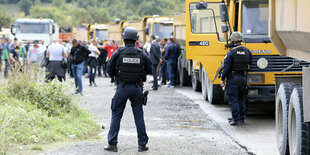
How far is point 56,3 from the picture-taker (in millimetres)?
134500

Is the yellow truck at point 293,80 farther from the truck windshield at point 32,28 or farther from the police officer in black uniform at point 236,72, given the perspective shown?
the truck windshield at point 32,28

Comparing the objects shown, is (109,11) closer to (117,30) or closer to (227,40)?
(117,30)

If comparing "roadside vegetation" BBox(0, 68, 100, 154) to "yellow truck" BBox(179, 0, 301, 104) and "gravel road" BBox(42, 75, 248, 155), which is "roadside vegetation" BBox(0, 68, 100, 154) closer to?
"gravel road" BBox(42, 75, 248, 155)

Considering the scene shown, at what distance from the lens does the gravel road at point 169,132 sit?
26.7 ft

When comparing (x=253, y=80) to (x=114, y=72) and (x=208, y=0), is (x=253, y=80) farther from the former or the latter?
(x=114, y=72)

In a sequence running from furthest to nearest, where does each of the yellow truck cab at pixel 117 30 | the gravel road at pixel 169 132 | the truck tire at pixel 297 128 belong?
the yellow truck cab at pixel 117 30, the gravel road at pixel 169 132, the truck tire at pixel 297 128

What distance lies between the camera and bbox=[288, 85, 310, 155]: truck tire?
20.1 feet

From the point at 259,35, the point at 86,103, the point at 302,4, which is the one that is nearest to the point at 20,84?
the point at 86,103

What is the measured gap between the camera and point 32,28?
36219mm

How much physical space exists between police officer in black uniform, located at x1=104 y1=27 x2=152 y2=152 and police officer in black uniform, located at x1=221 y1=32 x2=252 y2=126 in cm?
312

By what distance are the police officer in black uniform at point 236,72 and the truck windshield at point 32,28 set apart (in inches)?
1054

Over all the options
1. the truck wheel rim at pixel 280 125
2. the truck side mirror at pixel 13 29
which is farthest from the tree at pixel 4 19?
the truck wheel rim at pixel 280 125

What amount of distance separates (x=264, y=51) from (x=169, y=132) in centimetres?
290

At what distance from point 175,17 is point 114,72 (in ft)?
44.5
